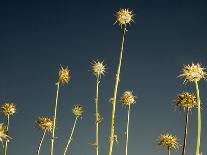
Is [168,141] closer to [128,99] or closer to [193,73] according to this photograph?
[128,99]

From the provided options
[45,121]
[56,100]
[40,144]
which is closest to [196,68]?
[56,100]

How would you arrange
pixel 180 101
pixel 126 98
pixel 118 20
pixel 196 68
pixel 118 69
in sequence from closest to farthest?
1. pixel 118 69
2. pixel 196 68
3. pixel 118 20
4. pixel 180 101
5. pixel 126 98

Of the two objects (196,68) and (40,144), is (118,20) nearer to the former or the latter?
(196,68)

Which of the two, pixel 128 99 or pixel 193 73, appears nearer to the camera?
pixel 193 73

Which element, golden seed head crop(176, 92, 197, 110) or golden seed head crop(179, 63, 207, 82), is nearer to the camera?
golden seed head crop(179, 63, 207, 82)

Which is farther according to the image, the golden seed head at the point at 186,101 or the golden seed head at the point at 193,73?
the golden seed head at the point at 186,101

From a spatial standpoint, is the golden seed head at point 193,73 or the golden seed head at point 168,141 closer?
the golden seed head at point 193,73

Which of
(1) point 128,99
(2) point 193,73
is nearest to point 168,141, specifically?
(1) point 128,99

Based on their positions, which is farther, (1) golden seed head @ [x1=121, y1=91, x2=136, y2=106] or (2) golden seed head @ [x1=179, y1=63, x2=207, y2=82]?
(1) golden seed head @ [x1=121, y1=91, x2=136, y2=106]
